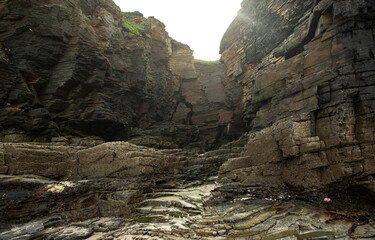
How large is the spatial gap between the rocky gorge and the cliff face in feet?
0.41

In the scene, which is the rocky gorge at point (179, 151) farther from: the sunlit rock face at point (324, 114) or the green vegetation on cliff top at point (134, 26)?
the green vegetation on cliff top at point (134, 26)

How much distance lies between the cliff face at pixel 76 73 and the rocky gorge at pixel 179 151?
0.12 m

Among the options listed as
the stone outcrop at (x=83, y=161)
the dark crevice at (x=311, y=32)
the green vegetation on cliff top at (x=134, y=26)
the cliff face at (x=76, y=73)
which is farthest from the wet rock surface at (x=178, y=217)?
the green vegetation on cliff top at (x=134, y=26)

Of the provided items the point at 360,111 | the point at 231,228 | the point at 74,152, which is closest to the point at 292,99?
the point at 360,111

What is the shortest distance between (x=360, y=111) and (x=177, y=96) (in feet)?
91.0

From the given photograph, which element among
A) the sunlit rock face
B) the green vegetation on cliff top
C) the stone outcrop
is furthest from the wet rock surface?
the green vegetation on cliff top

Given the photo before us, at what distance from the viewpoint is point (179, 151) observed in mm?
18109

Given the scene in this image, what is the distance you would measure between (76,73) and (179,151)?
14.5m

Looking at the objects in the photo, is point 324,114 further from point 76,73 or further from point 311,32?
point 76,73

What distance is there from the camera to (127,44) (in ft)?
99.2

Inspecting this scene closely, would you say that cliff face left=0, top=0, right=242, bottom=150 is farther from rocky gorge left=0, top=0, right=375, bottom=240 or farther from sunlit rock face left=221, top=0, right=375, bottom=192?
sunlit rock face left=221, top=0, right=375, bottom=192

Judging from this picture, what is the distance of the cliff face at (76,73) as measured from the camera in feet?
64.8

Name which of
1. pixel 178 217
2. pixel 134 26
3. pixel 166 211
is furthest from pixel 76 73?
pixel 178 217

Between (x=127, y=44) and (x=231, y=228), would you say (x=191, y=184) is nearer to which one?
(x=231, y=228)
